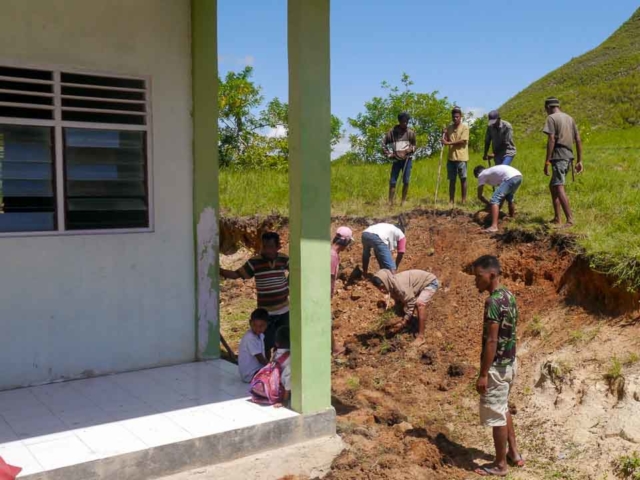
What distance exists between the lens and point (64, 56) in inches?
227

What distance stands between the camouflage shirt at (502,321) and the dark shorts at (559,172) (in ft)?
12.9

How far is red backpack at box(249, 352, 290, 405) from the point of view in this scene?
523cm

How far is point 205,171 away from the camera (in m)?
6.53

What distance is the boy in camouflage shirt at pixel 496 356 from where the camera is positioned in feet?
16.1

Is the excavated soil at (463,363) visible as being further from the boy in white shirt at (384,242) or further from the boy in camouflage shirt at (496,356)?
the boy in white shirt at (384,242)

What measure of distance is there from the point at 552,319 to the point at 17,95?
5.65 m

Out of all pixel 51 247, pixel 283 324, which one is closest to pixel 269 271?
pixel 283 324

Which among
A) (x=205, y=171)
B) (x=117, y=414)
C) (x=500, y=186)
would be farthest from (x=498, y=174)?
(x=117, y=414)

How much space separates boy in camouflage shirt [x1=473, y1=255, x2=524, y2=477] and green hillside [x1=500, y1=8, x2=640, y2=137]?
2156 centimetres

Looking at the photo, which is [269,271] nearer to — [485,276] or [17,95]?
[485,276]

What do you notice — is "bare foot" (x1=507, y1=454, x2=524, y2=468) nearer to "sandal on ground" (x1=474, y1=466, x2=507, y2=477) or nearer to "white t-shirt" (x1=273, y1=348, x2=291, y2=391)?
"sandal on ground" (x1=474, y1=466, x2=507, y2=477)

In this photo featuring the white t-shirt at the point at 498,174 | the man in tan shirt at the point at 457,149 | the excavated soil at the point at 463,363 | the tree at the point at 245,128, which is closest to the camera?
the excavated soil at the point at 463,363

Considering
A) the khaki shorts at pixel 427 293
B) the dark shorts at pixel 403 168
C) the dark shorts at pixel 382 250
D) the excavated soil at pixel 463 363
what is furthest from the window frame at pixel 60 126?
the dark shorts at pixel 403 168

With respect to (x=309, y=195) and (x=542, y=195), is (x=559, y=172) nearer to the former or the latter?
(x=542, y=195)
